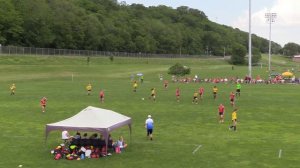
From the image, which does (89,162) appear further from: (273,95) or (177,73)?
(177,73)

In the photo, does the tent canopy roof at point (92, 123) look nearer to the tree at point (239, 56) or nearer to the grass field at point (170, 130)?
the grass field at point (170, 130)

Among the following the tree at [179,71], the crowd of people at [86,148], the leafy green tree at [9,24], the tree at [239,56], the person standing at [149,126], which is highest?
the leafy green tree at [9,24]

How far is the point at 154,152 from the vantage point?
82.9ft

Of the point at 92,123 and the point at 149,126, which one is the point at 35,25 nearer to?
the point at 149,126

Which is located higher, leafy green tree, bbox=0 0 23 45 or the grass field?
leafy green tree, bbox=0 0 23 45

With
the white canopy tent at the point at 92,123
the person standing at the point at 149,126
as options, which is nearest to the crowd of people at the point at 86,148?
the white canopy tent at the point at 92,123

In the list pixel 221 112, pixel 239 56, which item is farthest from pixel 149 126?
pixel 239 56

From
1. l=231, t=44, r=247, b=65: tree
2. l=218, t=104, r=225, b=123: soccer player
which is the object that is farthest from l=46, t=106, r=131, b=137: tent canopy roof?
l=231, t=44, r=247, b=65: tree

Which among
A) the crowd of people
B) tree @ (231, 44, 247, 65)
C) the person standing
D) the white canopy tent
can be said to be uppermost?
tree @ (231, 44, 247, 65)

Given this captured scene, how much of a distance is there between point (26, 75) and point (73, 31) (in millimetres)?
63213

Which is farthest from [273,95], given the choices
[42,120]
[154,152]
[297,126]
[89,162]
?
[89,162]

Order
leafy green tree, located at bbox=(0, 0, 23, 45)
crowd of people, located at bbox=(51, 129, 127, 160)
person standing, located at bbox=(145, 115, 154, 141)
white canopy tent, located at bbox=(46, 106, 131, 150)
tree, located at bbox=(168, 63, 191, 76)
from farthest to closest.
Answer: leafy green tree, located at bbox=(0, 0, 23, 45), tree, located at bbox=(168, 63, 191, 76), person standing, located at bbox=(145, 115, 154, 141), crowd of people, located at bbox=(51, 129, 127, 160), white canopy tent, located at bbox=(46, 106, 131, 150)

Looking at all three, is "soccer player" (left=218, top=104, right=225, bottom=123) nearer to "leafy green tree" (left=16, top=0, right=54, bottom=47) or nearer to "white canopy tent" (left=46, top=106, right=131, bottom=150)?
"white canopy tent" (left=46, top=106, right=131, bottom=150)

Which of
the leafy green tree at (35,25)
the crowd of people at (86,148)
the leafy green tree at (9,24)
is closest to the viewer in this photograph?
the crowd of people at (86,148)
